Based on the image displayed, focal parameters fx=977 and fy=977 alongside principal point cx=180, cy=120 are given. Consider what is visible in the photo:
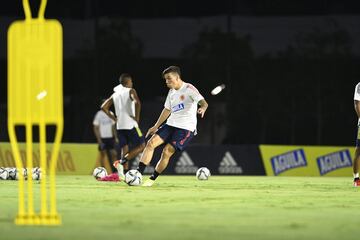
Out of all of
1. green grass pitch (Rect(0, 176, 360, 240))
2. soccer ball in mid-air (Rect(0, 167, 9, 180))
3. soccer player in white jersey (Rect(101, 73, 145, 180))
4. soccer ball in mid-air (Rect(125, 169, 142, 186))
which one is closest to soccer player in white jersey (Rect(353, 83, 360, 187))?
green grass pitch (Rect(0, 176, 360, 240))

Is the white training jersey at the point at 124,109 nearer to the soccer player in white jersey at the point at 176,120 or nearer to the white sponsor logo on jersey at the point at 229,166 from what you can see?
the soccer player in white jersey at the point at 176,120

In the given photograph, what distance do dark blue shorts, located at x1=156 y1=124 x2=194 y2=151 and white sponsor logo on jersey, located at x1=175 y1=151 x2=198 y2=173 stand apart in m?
10.1

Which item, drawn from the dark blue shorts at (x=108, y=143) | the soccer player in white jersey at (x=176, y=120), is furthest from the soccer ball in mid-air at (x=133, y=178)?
the dark blue shorts at (x=108, y=143)

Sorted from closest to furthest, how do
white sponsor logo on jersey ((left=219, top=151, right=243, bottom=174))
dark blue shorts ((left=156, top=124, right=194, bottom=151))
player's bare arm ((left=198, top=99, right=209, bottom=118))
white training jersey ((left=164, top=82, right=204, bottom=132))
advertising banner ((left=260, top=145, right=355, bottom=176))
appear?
player's bare arm ((left=198, top=99, right=209, bottom=118))
dark blue shorts ((left=156, top=124, right=194, bottom=151))
white training jersey ((left=164, top=82, right=204, bottom=132))
white sponsor logo on jersey ((left=219, top=151, right=243, bottom=174))
advertising banner ((left=260, top=145, right=355, bottom=176))

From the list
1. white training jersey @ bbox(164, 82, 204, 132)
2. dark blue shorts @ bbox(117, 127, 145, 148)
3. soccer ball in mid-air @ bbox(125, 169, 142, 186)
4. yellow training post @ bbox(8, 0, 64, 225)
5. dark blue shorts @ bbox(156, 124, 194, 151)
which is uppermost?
yellow training post @ bbox(8, 0, 64, 225)

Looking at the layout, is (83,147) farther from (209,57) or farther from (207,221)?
(207,221)

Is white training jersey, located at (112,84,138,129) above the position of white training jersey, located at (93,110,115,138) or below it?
above

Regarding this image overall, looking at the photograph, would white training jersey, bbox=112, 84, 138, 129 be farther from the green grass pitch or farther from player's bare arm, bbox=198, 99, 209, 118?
the green grass pitch

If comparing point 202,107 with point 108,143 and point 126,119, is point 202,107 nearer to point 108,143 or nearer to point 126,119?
point 126,119

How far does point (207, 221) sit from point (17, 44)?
263 cm

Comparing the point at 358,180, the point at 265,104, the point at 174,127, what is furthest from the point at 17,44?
the point at 265,104

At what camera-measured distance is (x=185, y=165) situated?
2725 centimetres

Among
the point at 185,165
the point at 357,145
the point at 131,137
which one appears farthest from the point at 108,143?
the point at 357,145

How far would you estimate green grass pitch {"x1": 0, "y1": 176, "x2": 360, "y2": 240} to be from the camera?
8680 millimetres
